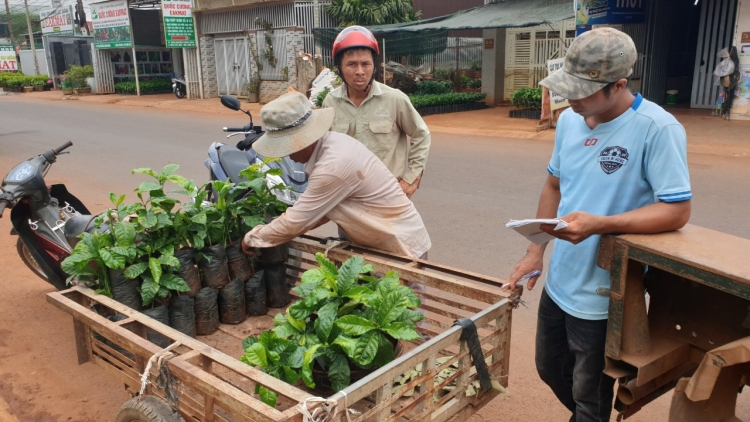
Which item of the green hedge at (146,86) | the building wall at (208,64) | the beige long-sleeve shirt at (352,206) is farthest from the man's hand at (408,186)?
the green hedge at (146,86)

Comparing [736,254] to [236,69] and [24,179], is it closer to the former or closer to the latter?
[24,179]

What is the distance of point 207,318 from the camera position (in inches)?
125

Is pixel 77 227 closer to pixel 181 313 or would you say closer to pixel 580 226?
pixel 181 313

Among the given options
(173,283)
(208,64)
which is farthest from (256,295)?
(208,64)

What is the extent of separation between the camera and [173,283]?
9.62ft

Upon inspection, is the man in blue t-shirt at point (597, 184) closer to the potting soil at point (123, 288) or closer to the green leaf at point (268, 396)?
the green leaf at point (268, 396)

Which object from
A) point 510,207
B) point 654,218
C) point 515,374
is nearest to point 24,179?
point 515,374

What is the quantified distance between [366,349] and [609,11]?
1199 cm

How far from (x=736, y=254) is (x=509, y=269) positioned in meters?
3.05

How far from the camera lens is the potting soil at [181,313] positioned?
3031mm

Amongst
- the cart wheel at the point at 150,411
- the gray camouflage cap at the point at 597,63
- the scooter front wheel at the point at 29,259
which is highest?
the gray camouflage cap at the point at 597,63

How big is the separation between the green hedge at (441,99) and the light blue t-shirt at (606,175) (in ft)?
42.2

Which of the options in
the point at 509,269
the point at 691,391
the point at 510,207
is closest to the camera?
the point at 691,391

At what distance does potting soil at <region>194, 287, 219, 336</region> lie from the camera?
3.14 meters
